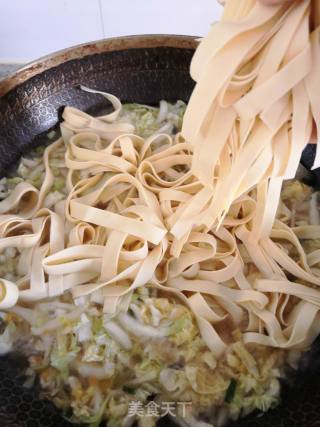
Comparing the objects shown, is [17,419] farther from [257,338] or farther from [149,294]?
[257,338]

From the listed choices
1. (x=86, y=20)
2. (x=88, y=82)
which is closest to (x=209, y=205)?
(x=88, y=82)

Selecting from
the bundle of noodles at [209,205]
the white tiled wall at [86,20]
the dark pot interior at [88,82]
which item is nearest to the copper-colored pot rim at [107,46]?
the dark pot interior at [88,82]

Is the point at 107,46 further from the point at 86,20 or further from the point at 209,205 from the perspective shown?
the point at 209,205

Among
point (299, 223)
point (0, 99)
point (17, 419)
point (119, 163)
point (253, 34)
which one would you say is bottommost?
point (17, 419)

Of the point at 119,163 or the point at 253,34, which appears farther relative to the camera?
the point at 119,163

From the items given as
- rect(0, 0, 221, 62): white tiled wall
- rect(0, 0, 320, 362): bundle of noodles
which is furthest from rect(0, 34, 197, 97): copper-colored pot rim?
rect(0, 0, 221, 62): white tiled wall

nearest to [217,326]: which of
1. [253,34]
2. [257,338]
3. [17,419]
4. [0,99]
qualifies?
[257,338]

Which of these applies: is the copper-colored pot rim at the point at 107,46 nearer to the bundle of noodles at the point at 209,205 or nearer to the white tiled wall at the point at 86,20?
the bundle of noodles at the point at 209,205
